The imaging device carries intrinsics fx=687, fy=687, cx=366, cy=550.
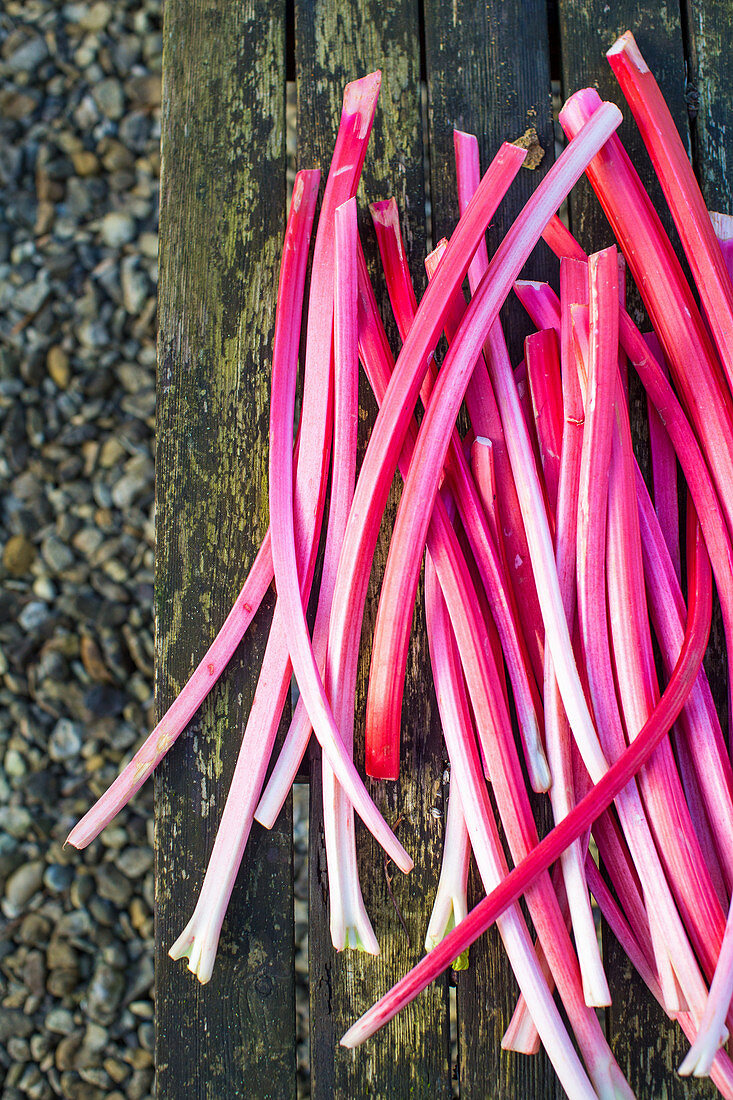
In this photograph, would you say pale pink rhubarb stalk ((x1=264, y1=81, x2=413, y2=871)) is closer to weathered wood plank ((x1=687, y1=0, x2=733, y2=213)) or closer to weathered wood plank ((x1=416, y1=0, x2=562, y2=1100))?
weathered wood plank ((x1=416, y1=0, x2=562, y2=1100))

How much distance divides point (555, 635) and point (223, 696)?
22.1 inches

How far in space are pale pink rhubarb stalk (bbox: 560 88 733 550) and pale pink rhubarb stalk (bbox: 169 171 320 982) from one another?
1.60 ft

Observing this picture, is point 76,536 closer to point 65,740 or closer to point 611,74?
point 65,740

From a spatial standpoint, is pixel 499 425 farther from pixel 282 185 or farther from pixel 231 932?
pixel 231 932

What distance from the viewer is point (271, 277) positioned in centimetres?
126

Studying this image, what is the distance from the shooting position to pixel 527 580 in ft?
3.73

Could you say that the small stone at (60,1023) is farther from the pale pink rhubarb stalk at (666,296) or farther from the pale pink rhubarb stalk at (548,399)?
the pale pink rhubarb stalk at (666,296)

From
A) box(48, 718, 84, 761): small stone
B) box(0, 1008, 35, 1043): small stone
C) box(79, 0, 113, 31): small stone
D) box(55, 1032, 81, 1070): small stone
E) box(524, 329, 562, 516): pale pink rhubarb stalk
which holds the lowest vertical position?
box(55, 1032, 81, 1070): small stone

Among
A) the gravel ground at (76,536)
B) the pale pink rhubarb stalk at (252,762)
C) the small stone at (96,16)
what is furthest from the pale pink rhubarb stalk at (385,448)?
the small stone at (96,16)

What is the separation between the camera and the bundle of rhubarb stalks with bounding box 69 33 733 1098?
1.02 meters

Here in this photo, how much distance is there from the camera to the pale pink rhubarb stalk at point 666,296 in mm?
1129

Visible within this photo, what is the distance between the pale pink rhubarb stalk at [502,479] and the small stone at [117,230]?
1278 mm

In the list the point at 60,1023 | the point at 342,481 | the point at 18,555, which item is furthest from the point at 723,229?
the point at 60,1023

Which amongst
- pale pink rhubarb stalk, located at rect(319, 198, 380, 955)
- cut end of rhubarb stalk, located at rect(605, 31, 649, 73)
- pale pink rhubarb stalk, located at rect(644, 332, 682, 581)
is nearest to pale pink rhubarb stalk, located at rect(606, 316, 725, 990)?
pale pink rhubarb stalk, located at rect(644, 332, 682, 581)
